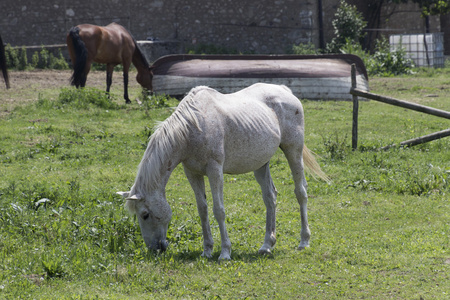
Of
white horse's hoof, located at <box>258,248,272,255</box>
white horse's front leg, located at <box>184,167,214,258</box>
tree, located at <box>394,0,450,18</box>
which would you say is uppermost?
tree, located at <box>394,0,450,18</box>

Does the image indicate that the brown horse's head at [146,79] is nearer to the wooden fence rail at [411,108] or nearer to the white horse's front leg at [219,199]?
Result: the wooden fence rail at [411,108]

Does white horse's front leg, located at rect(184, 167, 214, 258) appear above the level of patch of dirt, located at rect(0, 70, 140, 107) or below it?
below

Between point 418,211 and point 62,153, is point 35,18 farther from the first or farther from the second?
point 418,211

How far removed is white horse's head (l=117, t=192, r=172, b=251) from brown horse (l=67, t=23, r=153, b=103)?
946 centimetres

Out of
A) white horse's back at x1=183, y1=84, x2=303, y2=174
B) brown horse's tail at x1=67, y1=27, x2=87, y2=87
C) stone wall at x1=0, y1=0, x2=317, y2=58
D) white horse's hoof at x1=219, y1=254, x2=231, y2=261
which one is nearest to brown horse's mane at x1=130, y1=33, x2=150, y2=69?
brown horse's tail at x1=67, y1=27, x2=87, y2=87

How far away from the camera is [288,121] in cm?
603

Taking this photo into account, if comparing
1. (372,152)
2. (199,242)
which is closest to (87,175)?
Answer: (199,242)

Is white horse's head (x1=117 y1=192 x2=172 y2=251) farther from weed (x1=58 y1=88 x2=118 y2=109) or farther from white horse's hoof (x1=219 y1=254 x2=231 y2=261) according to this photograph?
weed (x1=58 y1=88 x2=118 y2=109)

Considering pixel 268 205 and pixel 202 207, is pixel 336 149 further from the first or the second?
pixel 202 207

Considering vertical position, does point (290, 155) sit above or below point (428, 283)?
above

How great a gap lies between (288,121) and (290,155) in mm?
364

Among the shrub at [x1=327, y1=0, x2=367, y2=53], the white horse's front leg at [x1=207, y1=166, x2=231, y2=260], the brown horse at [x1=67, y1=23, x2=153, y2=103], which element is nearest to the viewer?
the white horse's front leg at [x1=207, y1=166, x2=231, y2=260]

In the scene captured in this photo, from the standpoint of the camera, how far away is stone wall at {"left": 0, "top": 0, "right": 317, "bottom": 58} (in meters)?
21.6

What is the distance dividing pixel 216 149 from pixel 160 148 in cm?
51
